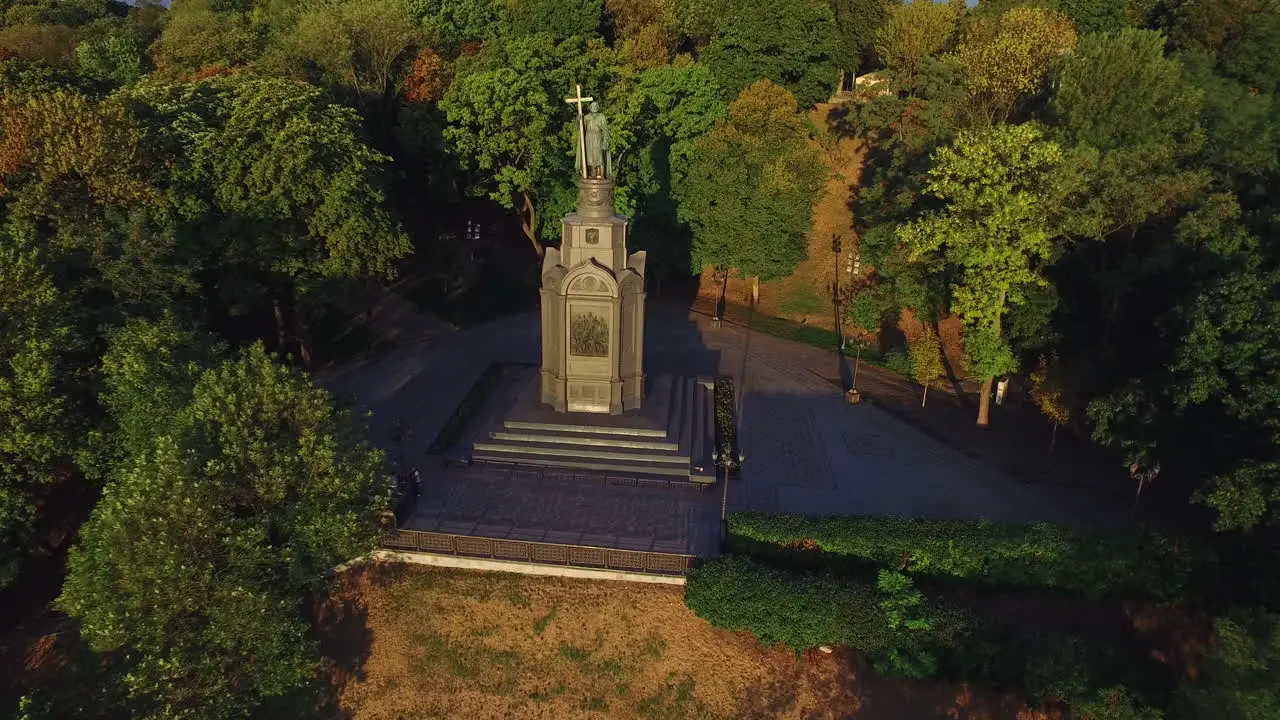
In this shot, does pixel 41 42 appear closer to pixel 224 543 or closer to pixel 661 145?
pixel 661 145

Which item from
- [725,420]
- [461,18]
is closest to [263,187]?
[725,420]

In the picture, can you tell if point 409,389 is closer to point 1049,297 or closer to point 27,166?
point 27,166

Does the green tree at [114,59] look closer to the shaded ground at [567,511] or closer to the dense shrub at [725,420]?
the shaded ground at [567,511]

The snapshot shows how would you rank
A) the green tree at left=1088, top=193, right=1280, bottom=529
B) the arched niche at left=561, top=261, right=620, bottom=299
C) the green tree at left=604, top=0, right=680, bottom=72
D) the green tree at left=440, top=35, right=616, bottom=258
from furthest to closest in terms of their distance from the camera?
the green tree at left=604, top=0, right=680, bottom=72 → the green tree at left=440, top=35, right=616, bottom=258 → the arched niche at left=561, top=261, right=620, bottom=299 → the green tree at left=1088, top=193, right=1280, bottom=529

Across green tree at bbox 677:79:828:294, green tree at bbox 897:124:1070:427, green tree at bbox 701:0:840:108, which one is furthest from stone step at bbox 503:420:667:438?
green tree at bbox 701:0:840:108

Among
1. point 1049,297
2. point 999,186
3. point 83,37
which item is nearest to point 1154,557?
point 1049,297

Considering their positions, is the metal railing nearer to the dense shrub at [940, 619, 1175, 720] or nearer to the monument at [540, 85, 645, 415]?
the dense shrub at [940, 619, 1175, 720]

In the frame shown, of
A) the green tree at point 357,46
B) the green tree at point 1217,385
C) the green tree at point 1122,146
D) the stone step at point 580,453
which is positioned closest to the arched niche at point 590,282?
the stone step at point 580,453
